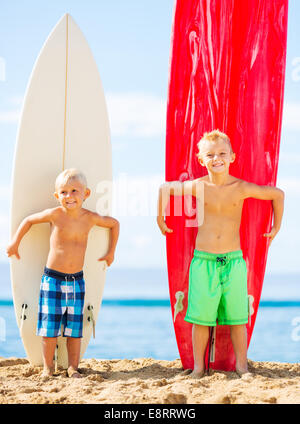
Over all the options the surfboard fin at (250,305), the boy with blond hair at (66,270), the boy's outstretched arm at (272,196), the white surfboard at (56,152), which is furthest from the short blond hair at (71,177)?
the surfboard fin at (250,305)

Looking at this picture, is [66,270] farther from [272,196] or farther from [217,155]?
[272,196]

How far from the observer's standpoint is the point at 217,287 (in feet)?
9.75

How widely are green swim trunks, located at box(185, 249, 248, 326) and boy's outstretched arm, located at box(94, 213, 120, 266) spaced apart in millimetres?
515

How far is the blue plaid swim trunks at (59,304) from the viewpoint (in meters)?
3.05

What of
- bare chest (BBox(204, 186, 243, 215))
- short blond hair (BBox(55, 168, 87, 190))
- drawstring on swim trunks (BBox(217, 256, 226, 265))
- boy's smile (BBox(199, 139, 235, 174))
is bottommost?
drawstring on swim trunks (BBox(217, 256, 226, 265))

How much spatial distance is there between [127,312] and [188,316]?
8.14 metres

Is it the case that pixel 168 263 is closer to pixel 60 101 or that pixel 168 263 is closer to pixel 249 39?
pixel 60 101

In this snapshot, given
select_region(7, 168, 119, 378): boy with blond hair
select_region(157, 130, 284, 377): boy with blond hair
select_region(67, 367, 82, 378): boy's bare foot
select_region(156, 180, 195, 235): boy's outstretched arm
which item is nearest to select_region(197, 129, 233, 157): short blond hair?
select_region(157, 130, 284, 377): boy with blond hair

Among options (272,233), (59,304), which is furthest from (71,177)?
(272,233)

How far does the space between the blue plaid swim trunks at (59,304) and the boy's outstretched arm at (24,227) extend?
24 cm

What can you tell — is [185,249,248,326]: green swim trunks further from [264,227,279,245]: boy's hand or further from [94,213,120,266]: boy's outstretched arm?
[94,213,120,266]: boy's outstretched arm

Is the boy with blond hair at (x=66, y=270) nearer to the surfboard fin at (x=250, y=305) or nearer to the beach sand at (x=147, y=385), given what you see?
the beach sand at (x=147, y=385)

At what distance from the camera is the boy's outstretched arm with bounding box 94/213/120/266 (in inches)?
125

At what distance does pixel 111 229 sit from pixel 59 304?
0.52 meters
